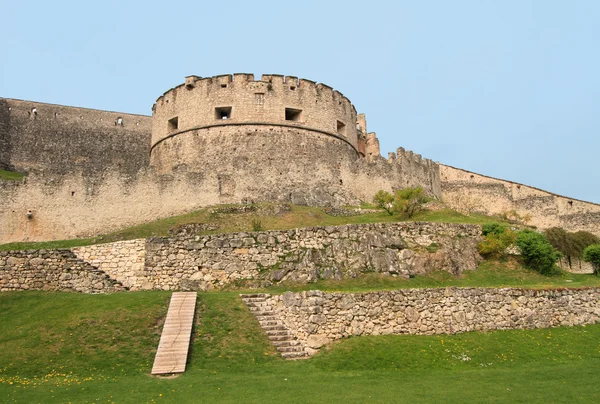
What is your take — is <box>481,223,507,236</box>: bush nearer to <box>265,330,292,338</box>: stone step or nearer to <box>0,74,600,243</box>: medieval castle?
<box>0,74,600,243</box>: medieval castle

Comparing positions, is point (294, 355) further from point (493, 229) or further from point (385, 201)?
point (385, 201)

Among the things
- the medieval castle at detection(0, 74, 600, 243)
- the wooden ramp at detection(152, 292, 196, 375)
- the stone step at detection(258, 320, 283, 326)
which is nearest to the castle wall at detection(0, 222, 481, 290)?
the wooden ramp at detection(152, 292, 196, 375)

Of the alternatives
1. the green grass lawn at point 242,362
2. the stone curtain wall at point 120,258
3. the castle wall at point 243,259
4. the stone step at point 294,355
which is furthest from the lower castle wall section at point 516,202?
the stone curtain wall at point 120,258

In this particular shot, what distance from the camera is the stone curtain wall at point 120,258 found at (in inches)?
778

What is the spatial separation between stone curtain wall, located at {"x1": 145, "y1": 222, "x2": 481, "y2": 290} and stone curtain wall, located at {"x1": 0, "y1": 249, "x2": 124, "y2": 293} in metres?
1.64

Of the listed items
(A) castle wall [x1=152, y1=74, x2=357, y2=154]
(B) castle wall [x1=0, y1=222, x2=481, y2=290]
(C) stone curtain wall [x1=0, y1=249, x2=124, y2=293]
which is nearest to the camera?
(C) stone curtain wall [x1=0, y1=249, x2=124, y2=293]

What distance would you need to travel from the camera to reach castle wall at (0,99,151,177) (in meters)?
37.5

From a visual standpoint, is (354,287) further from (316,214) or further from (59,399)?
(59,399)

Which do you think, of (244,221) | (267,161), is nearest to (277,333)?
(244,221)

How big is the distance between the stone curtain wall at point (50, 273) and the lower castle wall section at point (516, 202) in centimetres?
2823

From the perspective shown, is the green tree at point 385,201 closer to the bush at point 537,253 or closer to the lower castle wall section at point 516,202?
the bush at point 537,253

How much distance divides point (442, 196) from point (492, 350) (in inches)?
1151

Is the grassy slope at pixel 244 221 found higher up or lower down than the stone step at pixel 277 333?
higher up

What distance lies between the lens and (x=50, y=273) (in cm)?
1912
